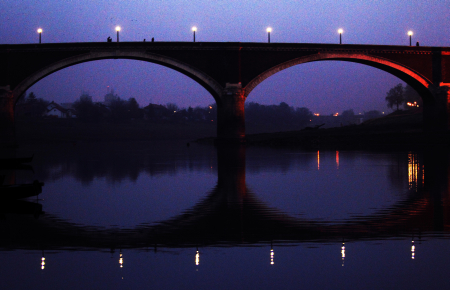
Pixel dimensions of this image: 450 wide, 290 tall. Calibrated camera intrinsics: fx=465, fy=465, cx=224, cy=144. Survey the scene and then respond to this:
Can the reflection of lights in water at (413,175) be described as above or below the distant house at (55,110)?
below

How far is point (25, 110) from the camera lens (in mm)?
117312

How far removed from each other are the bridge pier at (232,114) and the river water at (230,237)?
30553 mm

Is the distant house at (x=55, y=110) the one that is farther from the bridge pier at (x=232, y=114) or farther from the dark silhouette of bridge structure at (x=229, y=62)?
the bridge pier at (x=232, y=114)

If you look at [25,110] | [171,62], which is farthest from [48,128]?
Result: [171,62]

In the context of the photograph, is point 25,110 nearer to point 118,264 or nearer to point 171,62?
point 171,62

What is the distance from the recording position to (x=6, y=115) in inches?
1673

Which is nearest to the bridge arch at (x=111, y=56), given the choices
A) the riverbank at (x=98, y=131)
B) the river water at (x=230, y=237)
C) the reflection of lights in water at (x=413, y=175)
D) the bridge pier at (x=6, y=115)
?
the bridge pier at (x=6, y=115)

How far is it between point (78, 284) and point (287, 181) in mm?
10914

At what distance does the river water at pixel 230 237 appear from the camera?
587 cm

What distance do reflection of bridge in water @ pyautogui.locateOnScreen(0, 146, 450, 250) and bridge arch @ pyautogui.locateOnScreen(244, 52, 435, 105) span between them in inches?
1388

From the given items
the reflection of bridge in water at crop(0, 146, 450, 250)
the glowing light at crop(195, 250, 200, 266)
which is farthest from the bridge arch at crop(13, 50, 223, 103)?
the glowing light at crop(195, 250, 200, 266)

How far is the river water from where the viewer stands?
5.87m

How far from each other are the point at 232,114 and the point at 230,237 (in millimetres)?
37602

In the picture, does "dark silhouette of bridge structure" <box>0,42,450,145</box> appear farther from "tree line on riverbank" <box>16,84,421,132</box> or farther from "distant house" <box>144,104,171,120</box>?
"distant house" <box>144,104,171,120</box>
